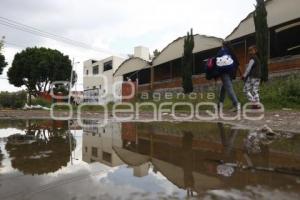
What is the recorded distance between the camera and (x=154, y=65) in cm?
2817

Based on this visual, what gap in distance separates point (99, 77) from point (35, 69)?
456 inches

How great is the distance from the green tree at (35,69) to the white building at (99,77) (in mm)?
5972

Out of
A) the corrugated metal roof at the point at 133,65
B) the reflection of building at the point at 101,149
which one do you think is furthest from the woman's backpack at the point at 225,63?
the corrugated metal roof at the point at 133,65

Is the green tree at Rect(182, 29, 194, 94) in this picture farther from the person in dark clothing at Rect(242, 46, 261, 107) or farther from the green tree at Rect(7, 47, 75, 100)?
the green tree at Rect(7, 47, 75, 100)

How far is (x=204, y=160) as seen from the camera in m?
3.03

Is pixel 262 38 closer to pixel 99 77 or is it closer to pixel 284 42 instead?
pixel 284 42

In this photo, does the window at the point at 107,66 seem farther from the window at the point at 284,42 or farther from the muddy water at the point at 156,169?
the muddy water at the point at 156,169

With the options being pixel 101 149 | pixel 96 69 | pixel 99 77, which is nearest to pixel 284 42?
pixel 101 149

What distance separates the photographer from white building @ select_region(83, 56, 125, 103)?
1840 inches

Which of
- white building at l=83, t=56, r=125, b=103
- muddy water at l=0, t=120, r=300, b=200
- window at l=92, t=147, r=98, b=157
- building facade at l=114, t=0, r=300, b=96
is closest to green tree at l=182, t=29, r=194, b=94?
building facade at l=114, t=0, r=300, b=96

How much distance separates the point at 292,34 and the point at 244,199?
1748cm

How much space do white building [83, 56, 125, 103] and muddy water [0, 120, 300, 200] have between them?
127 ft

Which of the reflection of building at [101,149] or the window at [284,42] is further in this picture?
the window at [284,42]

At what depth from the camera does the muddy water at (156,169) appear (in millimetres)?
2103
